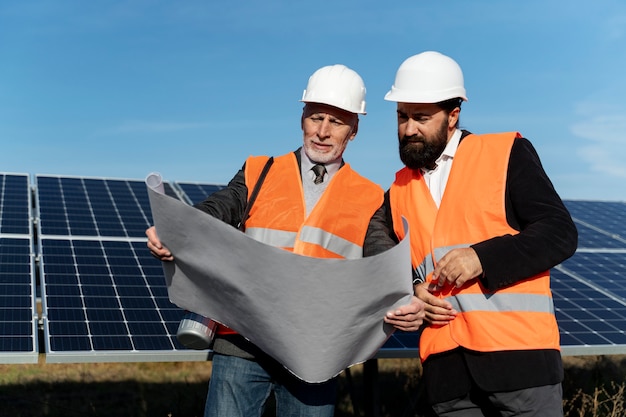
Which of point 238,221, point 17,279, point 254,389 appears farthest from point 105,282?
point 254,389

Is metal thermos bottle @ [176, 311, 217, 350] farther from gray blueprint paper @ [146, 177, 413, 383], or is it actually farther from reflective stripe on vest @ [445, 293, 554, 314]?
reflective stripe on vest @ [445, 293, 554, 314]

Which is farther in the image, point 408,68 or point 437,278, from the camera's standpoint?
point 408,68

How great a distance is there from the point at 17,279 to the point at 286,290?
478cm

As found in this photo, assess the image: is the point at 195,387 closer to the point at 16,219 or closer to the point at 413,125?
the point at 16,219

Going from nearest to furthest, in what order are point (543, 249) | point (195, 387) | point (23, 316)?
1. point (543, 249)
2. point (23, 316)
3. point (195, 387)

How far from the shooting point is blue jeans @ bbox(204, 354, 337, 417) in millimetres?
3900

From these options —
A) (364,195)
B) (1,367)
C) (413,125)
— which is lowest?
(1,367)

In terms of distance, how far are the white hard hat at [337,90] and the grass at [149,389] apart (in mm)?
5976

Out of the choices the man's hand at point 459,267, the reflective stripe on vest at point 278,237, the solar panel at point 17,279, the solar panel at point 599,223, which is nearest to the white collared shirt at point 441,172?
the man's hand at point 459,267

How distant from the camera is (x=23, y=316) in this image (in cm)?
659

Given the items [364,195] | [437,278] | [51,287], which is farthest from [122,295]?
[437,278]

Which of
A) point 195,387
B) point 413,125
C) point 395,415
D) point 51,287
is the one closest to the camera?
point 413,125

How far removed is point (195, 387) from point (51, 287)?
4420 mm

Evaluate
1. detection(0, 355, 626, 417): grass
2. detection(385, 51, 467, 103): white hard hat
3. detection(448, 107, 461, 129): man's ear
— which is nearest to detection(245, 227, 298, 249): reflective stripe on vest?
detection(385, 51, 467, 103): white hard hat
